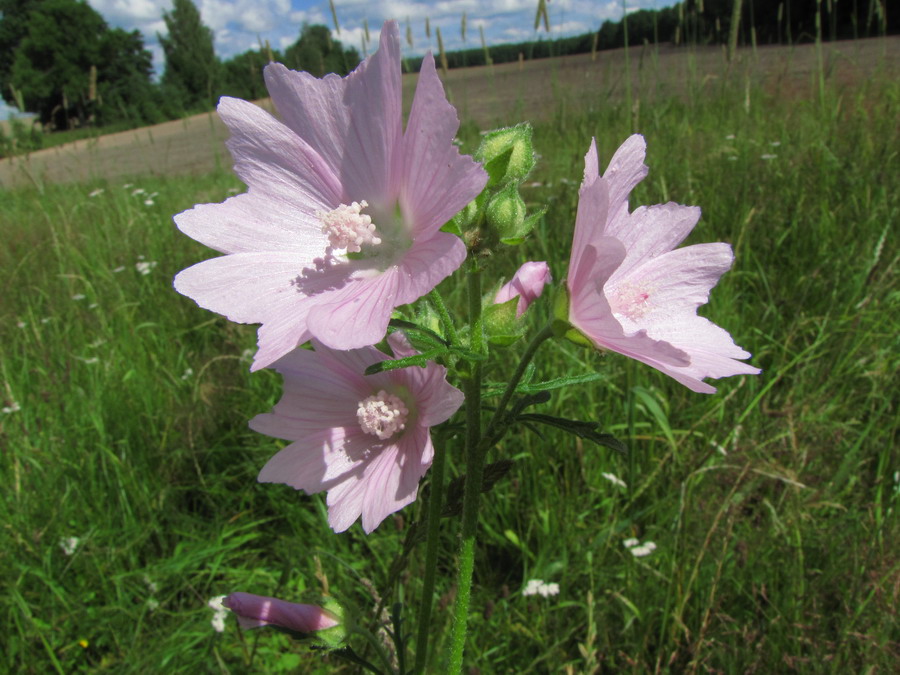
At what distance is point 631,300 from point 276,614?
870mm

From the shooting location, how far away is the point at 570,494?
223 centimetres

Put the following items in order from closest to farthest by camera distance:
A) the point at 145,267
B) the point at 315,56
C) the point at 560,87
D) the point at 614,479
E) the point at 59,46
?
the point at 614,479 → the point at 145,267 → the point at 315,56 → the point at 560,87 → the point at 59,46

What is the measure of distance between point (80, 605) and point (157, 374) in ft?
3.97

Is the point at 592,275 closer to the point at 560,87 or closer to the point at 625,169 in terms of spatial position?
the point at 625,169

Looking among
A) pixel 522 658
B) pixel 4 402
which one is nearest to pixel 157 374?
pixel 4 402

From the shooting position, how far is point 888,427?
225 cm

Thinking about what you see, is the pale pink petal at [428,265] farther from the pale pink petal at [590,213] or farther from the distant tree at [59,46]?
the distant tree at [59,46]

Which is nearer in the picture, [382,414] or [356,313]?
[356,313]

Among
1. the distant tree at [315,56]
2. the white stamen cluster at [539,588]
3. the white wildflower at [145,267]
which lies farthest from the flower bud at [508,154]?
the distant tree at [315,56]

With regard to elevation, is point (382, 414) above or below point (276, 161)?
below

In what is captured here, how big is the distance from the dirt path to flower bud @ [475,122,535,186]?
13.2 feet

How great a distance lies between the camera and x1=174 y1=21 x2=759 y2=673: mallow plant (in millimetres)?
914

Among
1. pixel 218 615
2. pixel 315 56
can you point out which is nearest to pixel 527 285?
pixel 218 615

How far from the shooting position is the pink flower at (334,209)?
0.88 meters
